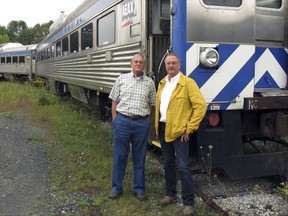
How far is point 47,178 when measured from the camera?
18.0 feet

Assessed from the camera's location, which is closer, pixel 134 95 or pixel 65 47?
pixel 134 95

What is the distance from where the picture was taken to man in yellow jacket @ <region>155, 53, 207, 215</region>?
3.98 metres

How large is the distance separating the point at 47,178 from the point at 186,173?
86.8 inches

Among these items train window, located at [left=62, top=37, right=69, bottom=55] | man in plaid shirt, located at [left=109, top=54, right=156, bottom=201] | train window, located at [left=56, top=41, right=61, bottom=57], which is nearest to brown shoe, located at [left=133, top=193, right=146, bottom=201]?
man in plaid shirt, located at [left=109, top=54, right=156, bottom=201]

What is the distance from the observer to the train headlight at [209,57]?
14.9 feet

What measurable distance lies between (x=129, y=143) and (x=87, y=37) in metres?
4.64

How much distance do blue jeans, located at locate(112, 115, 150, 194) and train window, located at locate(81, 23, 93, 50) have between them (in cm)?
409

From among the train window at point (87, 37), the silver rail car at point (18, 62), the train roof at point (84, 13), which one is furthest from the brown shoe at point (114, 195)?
the silver rail car at point (18, 62)

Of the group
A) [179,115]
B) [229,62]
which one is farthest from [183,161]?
[229,62]

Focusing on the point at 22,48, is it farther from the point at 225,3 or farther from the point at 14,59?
the point at 225,3

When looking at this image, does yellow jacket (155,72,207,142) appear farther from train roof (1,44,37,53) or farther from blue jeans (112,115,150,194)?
train roof (1,44,37,53)

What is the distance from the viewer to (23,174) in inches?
223

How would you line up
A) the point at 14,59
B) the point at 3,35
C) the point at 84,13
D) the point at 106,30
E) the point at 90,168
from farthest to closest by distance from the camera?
the point at 3,35 → the point at 14,59 → the point at 84,13 → the point at 106,30 → the point at 90,168

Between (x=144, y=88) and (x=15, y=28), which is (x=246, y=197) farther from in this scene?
(x=15, y=28)
